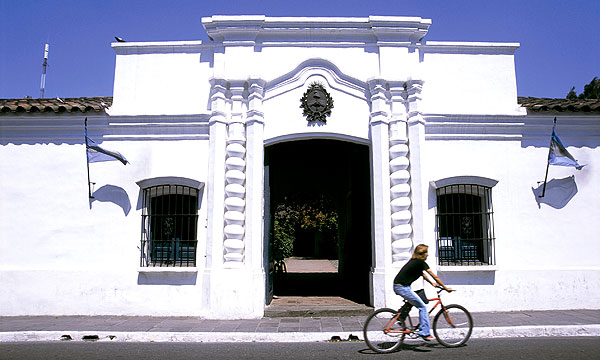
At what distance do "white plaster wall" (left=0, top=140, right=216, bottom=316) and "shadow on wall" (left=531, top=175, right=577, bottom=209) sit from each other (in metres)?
6.99

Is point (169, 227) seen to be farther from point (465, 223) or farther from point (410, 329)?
point (465, 223)

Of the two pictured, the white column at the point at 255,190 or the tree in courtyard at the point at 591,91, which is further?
the tree in courtyard at the point at 591,91

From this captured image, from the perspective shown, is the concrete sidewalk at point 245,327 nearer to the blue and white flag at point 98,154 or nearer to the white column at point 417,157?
the white column at point 417,157

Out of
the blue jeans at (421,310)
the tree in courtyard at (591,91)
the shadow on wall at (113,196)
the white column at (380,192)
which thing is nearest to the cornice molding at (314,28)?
the white column at (380,192)

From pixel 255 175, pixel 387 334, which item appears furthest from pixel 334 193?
pixel 387 334

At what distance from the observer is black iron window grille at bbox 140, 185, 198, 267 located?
9.20 meters

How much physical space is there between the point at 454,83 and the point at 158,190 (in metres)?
6.78

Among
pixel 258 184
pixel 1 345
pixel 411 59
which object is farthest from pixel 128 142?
pixel 411 59

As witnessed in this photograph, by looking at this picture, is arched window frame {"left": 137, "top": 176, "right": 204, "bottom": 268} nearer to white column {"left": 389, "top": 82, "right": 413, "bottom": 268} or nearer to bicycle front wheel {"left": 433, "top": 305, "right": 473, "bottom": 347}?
white column {"left": 389, "top": 82, "right": 413, "bottom": 268}

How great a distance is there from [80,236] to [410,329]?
6790mm

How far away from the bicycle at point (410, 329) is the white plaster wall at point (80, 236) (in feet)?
12.6

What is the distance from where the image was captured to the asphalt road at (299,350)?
5887mm

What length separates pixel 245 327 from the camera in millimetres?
7730

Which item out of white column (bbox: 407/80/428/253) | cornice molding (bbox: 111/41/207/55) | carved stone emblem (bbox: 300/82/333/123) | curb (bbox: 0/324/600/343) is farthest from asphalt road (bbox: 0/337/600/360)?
cornice molding (bbox: 111/41/207/55)
